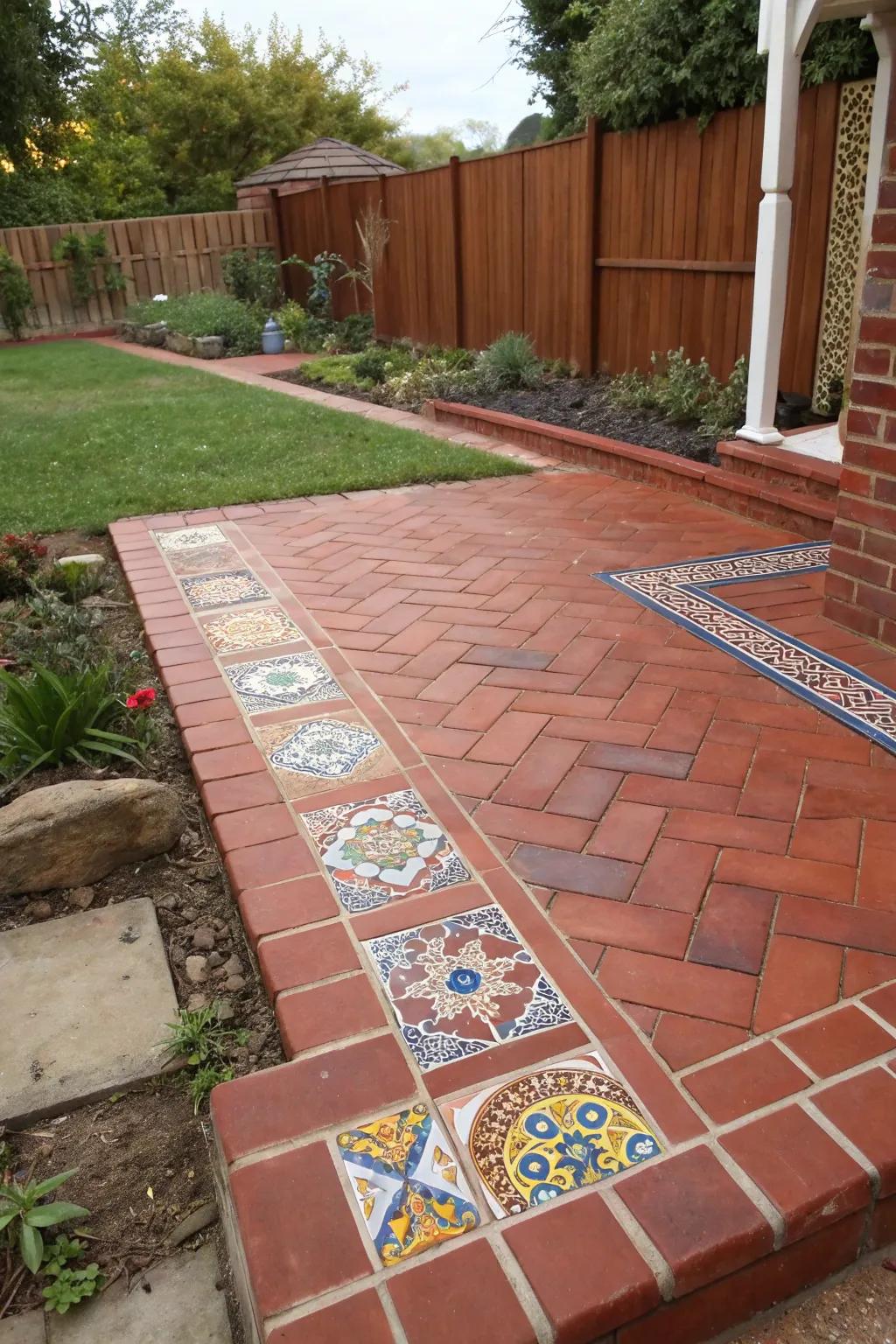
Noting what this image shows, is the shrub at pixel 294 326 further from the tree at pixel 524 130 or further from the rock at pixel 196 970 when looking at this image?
the tree at pixel 524 130

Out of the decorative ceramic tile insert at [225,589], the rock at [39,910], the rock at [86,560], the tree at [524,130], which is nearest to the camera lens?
the rock at [39,910]

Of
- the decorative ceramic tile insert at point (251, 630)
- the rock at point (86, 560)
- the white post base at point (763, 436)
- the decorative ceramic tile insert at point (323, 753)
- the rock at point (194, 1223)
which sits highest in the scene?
the white post base at point (763, 436)

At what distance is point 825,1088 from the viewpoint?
5.32ft

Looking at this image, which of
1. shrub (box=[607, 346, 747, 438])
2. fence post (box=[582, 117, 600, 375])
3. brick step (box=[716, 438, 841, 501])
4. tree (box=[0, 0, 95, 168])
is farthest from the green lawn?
tree (box=[0, 0, 95, 168])

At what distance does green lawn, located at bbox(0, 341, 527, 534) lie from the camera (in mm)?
5445

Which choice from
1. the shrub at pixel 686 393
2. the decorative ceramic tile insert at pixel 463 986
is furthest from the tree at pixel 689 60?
the decorative ceramic tile insert at pixel 463 986

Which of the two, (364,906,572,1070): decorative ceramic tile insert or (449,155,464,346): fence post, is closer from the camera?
(364,906,572,1070): decorative ceramic tile insert

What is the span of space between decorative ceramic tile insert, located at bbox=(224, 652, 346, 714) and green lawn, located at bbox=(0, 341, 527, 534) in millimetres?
2226

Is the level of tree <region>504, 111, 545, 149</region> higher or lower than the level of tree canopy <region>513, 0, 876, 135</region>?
higher

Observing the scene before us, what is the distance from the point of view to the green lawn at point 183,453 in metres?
5.45

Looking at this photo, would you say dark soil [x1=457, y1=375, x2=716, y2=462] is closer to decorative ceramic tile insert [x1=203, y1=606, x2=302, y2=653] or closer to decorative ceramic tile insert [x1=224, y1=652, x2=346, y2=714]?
decorative ceramic tile insert [x1=203, y1=606, x2=302, y2=653]

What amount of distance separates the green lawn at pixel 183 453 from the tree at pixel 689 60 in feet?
8.35

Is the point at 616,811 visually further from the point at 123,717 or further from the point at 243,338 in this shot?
the point at 243,338

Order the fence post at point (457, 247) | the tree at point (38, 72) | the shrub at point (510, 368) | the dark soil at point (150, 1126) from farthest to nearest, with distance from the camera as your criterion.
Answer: the tree at point (38, 72) < the fence post at point (457, 247) < the shrub at point (510, 368) < the dark soil at point (150, 1126)
